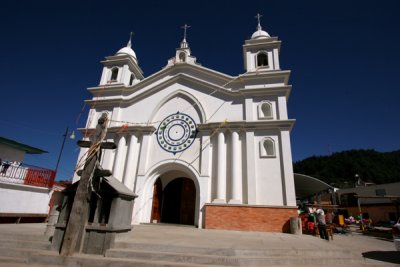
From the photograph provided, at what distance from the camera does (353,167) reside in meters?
58.3

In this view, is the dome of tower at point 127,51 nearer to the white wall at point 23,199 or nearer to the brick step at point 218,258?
the white wall at point 23,199

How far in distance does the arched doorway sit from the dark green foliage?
49.2 metres

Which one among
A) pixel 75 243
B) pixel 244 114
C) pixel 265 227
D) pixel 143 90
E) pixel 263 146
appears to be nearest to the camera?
pixel 75 243

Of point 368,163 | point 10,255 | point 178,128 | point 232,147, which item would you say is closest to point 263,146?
point 232,147

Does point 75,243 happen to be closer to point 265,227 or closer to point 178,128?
point 265,227

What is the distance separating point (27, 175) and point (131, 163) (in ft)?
23.5

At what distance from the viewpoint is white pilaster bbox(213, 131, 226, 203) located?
12.0 meters

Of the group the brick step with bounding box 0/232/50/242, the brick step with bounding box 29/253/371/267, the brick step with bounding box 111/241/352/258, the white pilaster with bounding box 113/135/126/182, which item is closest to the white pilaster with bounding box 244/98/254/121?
the white pilaster with bounding box 113/135/126/182

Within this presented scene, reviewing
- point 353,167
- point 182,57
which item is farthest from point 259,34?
point 353,167

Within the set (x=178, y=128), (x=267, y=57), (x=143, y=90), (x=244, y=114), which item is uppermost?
(x=267, y=57)

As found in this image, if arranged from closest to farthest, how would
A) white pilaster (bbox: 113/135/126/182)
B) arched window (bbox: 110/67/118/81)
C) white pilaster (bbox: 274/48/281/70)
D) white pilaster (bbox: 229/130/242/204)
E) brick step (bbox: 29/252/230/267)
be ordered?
brick step (bbox: 29/252/230/267) < white pilaster (bbox: 229/130/242/204) < white pilaster (bbox: 113/135/126/182) < white pilaster (bbox: 274/48/281/70) < arched window (bbox: 110/67/118/81)

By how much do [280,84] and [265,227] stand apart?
340 inches

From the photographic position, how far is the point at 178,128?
563 inches

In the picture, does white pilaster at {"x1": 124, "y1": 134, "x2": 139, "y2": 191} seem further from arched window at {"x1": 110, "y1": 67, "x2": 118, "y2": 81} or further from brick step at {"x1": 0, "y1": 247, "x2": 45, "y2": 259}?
brick step at {"x1": 0, "y1": 247, "x2": 45, "y2": 259}
